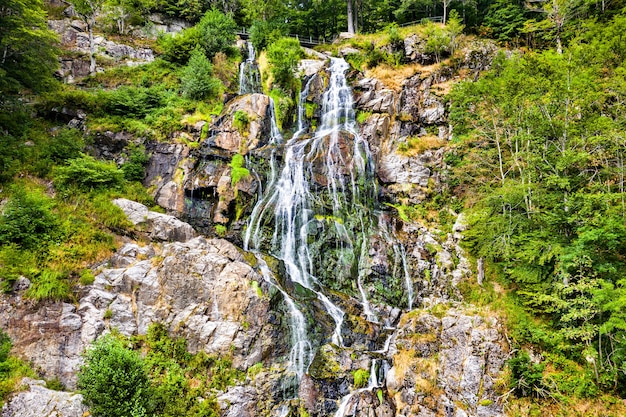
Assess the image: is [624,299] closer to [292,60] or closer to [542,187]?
[542,187]

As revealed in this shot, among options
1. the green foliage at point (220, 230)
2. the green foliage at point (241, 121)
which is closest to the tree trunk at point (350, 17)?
the green foliage at point (241, 121)

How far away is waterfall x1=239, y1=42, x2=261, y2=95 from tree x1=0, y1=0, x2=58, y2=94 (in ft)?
37.0

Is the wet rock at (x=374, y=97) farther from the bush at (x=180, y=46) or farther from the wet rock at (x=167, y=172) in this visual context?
the bush at (x=180, y=46)

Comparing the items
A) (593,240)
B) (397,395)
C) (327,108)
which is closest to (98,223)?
(397,395)

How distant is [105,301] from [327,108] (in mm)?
18051

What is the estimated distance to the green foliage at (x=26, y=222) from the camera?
1149cm

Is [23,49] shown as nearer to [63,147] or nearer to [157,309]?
[63,147]

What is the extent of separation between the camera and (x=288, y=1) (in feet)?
117

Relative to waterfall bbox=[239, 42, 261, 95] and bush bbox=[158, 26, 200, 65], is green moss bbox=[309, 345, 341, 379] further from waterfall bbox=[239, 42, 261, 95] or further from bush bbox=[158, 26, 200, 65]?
bush bbox=[158, 26, 200, 65]

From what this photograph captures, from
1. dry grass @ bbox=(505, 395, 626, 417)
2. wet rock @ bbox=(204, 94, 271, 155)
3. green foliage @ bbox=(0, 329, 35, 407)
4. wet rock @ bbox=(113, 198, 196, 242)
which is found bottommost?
dry grass @ bbox=(505, 395, 626, 417)

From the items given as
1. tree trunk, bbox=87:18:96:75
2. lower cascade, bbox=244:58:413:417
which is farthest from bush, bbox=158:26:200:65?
lower cascade, bbox=244:58:413:417

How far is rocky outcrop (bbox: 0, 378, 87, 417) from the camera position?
350 inches

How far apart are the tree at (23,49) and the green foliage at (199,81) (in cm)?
705

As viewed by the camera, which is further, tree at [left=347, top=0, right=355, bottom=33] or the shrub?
tree at [left=347, top=0, right=355, bottom=33]
